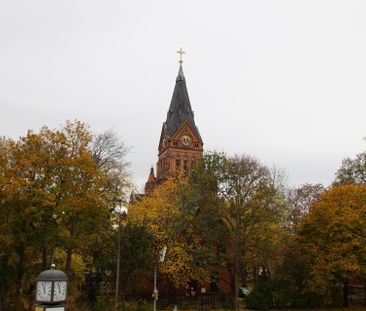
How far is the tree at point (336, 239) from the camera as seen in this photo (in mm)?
33406

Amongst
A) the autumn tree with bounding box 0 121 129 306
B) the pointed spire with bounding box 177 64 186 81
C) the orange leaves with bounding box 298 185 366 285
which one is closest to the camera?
the autumn tree with bounding box 0 121 129 306

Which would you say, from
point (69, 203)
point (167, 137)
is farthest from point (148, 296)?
point (167, 137)

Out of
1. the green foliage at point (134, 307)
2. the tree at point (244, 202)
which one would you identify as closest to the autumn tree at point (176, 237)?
the tree at point (244, 202)

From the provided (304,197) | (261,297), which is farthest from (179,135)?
(261,297)

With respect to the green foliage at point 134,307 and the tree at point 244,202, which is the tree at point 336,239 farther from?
the green foliage at point 134,307

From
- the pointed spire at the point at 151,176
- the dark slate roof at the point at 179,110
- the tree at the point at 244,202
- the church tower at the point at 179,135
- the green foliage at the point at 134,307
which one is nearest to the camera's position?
the green foliage at the point at 134,307

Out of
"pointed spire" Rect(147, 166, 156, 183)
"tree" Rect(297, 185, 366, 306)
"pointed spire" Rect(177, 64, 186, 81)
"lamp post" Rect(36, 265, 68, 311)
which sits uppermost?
"pointed spire" Rect(177, 64, 186, 81)

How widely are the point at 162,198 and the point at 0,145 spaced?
17660 millimetres

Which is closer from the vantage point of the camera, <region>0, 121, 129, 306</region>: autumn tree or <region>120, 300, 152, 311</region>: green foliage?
<region>0, 121, 129, 306</region>: autumn tree

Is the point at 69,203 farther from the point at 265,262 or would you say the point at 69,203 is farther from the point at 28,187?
the point at 265,262

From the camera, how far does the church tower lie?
8975 cm

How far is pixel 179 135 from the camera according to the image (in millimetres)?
90125

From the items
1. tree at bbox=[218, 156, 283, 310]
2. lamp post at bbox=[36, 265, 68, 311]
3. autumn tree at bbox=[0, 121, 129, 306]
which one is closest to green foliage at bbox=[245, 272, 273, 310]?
tree at bbox=[218, 156, 283, 310]

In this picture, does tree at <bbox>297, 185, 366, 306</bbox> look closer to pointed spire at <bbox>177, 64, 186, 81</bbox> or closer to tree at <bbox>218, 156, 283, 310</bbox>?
tree at <bbox>218, 156, 283, 310</bbox>
